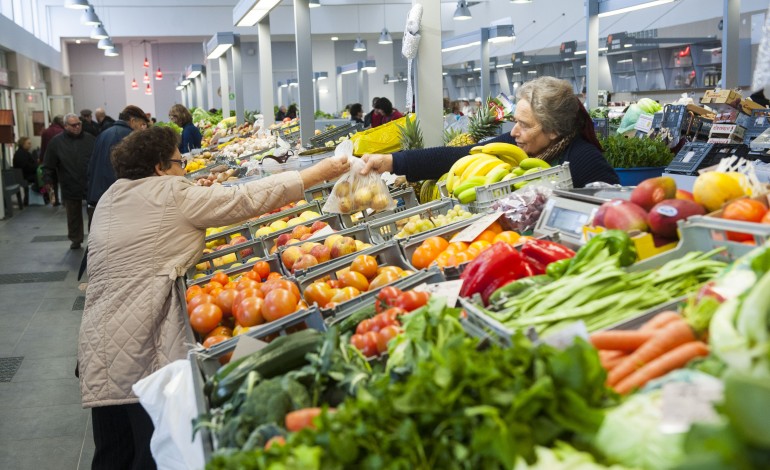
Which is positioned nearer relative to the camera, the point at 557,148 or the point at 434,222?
the point at 434,222

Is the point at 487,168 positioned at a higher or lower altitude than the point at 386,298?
higher

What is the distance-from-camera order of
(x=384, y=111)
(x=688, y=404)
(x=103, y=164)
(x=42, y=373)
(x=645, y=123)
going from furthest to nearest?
(x=384, y=111) < (x=645, y=123) < (x=103, y=164) < (x=42, y=373) < (x=688, y=404)

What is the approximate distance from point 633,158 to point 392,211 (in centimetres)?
345

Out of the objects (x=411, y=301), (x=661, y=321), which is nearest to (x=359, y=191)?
(x=411, y=301)

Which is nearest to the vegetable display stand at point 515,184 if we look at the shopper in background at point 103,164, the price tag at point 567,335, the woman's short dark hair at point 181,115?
the price tag at point 567,335

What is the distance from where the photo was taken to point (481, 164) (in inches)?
149

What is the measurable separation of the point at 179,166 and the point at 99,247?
100 cm

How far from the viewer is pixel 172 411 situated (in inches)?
86.1

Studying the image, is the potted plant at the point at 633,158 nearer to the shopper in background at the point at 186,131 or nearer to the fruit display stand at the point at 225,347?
the fruit display stand at the point at 225,347

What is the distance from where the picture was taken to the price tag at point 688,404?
48.9 inches

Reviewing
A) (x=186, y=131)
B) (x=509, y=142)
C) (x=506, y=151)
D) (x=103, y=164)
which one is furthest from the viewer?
(x=186, y=131)

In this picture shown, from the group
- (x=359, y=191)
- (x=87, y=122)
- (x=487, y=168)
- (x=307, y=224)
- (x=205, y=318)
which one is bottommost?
(x=205, y=318)

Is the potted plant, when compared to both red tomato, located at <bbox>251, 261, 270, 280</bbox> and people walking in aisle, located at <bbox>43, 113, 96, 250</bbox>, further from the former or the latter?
people walking in aisle, located at <bbox>43, 113, 96, 250</bbox>

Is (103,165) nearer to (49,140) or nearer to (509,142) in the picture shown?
(509,142)
